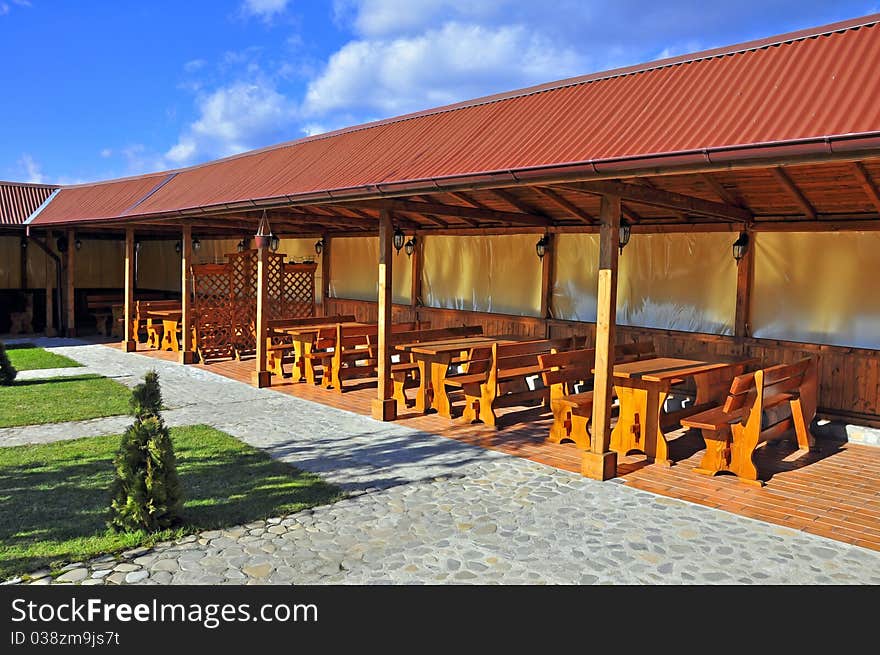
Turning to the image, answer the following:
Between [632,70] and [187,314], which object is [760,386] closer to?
[632,70]

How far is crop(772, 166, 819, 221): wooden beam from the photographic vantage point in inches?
263

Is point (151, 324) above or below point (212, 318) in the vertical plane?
below

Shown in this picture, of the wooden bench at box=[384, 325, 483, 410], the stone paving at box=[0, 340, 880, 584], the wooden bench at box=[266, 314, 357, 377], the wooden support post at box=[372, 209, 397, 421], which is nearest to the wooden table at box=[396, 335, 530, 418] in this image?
the wooden bench at box=[384, 325, 483, 410]

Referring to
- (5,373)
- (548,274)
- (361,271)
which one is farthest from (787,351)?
(5,373)

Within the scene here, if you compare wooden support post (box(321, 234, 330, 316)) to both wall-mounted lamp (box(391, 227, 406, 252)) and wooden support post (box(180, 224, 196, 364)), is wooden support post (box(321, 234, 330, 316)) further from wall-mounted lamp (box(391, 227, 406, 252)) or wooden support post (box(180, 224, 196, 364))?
wall-mounted lamp (box(391, 227, 406, 252))

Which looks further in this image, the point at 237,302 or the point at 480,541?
the point at 237,302

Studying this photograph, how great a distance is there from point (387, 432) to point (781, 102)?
5169mm

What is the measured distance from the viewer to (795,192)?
7418 mm

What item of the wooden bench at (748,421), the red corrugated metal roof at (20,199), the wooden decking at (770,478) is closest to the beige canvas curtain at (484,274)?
the wooden decking at (770,478)

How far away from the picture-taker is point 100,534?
15.8 feet

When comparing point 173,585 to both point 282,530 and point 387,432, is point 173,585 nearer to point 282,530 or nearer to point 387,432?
point 282,530

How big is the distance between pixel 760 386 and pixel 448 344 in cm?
444

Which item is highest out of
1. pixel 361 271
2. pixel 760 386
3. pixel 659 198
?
pixel 659 198

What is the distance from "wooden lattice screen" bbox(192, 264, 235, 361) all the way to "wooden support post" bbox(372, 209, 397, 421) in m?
5.85
